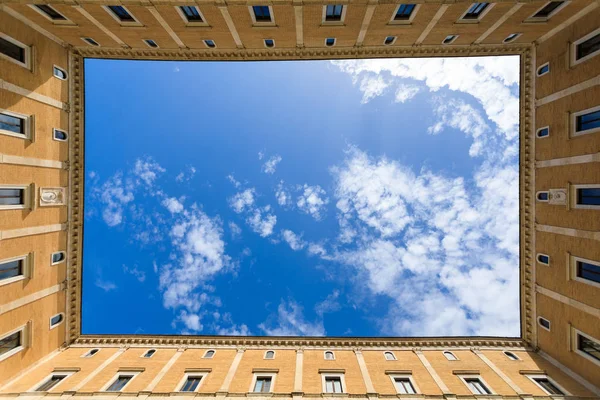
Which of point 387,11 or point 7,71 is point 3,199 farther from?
point 387,11

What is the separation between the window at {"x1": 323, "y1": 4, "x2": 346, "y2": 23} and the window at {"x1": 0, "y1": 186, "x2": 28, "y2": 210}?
2235 cm

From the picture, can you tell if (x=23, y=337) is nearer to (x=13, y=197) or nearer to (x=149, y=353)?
(x=149, y=353)

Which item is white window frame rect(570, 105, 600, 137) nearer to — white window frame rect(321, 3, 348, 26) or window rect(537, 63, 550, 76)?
window rect(537, 63, 550, 76)

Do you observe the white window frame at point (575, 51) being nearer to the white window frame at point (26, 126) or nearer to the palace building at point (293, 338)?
the palace building at point (293, 338)

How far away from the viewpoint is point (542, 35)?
22.2 metres

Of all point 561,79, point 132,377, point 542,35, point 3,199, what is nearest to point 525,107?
point 561,79

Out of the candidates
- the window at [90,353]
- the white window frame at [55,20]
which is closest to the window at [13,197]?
the white window frame at [55,20]

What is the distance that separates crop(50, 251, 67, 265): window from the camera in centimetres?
2238

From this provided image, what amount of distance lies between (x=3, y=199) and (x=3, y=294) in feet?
18.4

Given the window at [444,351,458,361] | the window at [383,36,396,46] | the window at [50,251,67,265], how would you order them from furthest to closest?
the window at [383,36,396,46]
the window at [444,351,458,361]
the window at [50,251,67,265]

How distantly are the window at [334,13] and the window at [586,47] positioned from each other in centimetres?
1444

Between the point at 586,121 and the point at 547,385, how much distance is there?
654 inches

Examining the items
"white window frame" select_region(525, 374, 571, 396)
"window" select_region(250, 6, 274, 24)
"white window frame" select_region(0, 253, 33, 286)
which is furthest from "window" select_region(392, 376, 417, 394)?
"window" select_region(250, 6, 274, 24)

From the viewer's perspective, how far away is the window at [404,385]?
20.0 m
